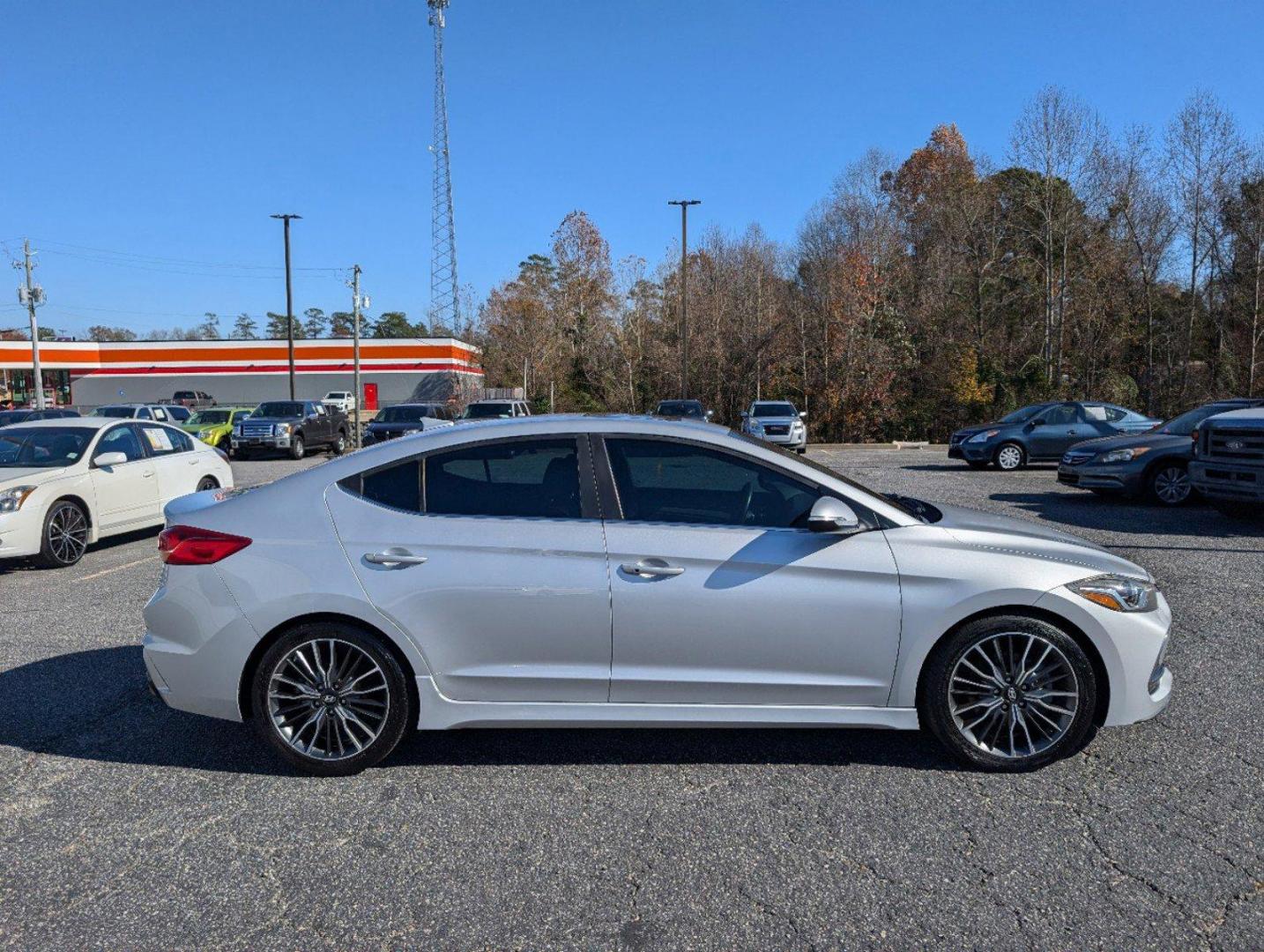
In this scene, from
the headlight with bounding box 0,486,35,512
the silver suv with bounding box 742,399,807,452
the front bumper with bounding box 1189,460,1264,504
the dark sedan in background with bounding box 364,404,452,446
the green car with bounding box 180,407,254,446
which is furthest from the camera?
the green car with bounding box 180,407,254,446

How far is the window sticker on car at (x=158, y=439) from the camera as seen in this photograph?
36.8 ft

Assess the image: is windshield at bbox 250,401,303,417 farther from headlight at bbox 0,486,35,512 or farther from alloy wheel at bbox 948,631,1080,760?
alloy wheel at bbox 948,631,1080,760

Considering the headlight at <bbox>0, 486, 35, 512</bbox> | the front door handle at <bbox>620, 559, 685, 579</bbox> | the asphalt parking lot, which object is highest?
the front door handle at <bbox>620, 559, 685, 579</bbox>

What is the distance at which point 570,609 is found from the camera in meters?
3.99

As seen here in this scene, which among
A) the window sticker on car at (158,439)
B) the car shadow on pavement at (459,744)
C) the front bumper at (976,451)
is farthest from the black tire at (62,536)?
the front bumper at (976,451)

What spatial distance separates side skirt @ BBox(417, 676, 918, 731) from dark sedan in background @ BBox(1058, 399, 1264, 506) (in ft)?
36.4

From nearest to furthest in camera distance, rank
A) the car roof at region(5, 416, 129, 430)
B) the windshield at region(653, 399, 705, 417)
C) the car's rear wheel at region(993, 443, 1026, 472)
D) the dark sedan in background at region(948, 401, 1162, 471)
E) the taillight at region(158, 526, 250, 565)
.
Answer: the taillight at region(158, 526, 250, 565) → the car roof at region(5, 416, 129, 430) → the dark sedan in background at region(948, 401, 1162, 471) → the car's rear wheel at region(993, 443, 1026, 472) → the windshield at region(653, 399, 705, 417)

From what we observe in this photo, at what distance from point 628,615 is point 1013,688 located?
5.71 feet

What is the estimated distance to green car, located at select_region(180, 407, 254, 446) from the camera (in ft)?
94.0

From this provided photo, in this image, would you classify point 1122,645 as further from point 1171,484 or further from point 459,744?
point 1171,484

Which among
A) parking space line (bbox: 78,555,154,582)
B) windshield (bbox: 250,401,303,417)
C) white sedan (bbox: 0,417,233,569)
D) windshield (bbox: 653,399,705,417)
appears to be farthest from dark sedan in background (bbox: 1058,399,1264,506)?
windshield (bbox: 250,401,303,417)

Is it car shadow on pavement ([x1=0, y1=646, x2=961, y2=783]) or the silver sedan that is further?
car shadow on pavement ([x1=0, y1=646, x2=961, y2=783])

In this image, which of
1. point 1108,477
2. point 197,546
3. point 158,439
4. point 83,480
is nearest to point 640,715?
point 197,546

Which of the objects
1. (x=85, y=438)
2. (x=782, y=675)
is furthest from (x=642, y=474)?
(x=85, y=438)
